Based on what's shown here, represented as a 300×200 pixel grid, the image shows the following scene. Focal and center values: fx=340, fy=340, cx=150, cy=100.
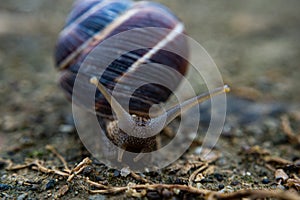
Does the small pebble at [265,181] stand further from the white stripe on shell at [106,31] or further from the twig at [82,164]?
the white stripe on shell at [106,31]

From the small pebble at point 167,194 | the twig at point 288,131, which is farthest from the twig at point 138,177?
the twig at point 288,131

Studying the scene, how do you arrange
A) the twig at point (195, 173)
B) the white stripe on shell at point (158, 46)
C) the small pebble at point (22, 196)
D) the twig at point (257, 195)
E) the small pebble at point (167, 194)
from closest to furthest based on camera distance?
the twig at point (257, 195), the small pebble at point (167, 194), the small pebble at point (22, 196), the twig at point (195, 173), the white stripe on shell at point (158, 46)

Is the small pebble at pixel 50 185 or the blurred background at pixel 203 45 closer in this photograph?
the small pebble at pixel 50 185

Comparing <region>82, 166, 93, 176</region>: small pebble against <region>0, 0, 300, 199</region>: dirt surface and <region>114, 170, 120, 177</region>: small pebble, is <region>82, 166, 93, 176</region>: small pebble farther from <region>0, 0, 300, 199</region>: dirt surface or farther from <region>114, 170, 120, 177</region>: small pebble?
<region>114, 170, 120, 177</region>: small pebble

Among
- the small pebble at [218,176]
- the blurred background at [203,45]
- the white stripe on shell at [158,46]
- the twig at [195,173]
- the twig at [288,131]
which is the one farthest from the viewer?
the blurred background at [203,45]

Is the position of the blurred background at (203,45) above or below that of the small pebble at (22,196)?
above

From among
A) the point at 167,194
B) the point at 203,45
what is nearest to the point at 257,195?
the point at 167,194

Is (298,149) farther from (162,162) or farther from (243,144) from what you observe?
(162,162)

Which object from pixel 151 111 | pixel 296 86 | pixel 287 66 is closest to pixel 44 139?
pixel 151 111
